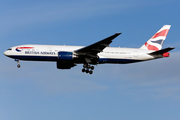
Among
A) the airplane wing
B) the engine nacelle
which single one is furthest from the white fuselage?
the airplane wing

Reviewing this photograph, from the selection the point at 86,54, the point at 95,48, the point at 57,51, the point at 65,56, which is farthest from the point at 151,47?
the point at 57,51

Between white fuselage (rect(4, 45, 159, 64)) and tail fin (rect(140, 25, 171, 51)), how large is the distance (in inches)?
115

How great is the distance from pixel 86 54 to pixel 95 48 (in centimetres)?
168

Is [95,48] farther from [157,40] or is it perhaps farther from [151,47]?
[157,40]

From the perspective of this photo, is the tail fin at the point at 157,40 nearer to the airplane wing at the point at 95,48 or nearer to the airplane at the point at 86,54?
the airplane at the point at 86,54

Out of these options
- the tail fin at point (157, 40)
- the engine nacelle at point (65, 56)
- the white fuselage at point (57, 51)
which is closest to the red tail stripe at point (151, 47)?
the tail fin at point (157, 40)

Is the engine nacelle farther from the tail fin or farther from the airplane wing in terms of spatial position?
the tail fin

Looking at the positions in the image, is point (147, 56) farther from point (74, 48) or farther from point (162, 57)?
point (74, 48)

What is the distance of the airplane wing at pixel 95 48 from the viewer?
4428 centimetres

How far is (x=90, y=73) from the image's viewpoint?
4922 cm

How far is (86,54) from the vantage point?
47.1 m

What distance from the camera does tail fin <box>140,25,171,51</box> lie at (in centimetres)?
5266

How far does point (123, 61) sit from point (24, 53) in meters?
14.2

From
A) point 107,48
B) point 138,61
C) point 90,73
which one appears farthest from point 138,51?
point 90,73
